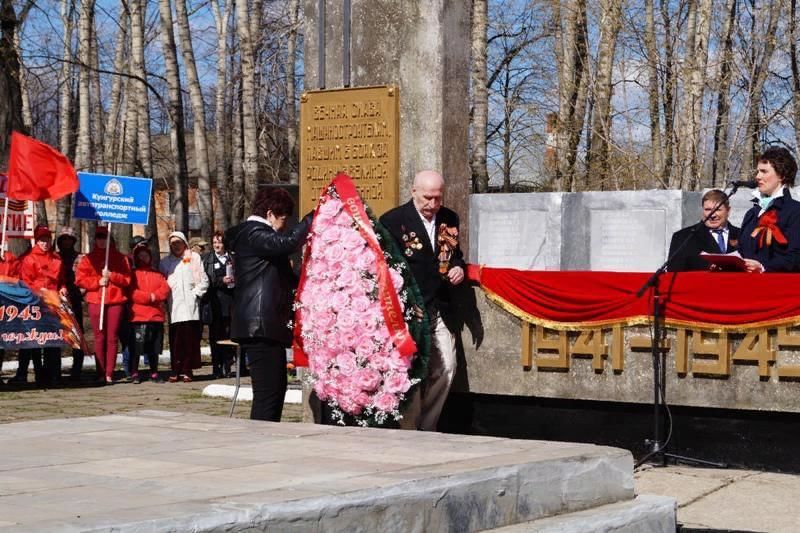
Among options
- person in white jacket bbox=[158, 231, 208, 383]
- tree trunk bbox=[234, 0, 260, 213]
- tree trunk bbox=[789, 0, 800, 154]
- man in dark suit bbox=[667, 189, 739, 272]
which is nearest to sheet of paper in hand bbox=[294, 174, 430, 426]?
man in dark suit bbox=[667, 189, 739, 272]

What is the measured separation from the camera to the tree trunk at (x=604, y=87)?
23.5 meters

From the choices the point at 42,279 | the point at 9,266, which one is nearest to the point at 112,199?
the point at 42,279

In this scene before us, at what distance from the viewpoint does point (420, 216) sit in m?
9.41

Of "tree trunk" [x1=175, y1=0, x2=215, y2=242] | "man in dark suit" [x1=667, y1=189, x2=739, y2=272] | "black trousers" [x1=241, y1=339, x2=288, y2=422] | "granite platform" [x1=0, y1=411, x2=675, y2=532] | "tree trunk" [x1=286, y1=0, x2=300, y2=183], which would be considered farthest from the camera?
"tree trunk" [x1=286, y1=0, x2=300, y2=183]

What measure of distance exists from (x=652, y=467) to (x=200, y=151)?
24.9m

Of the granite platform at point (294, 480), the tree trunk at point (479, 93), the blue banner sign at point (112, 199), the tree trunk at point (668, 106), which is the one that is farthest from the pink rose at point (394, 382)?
the tree trunk at point (479, 93)

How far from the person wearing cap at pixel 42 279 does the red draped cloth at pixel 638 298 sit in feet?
26.0

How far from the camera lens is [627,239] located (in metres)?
15.6

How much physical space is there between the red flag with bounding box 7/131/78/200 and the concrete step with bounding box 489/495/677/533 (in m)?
11.9

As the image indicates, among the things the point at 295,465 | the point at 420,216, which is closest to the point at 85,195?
the point at 420,216

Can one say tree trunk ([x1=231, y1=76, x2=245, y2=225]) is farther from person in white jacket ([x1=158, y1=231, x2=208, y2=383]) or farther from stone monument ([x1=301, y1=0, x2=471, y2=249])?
stone monument ([x1=301, y1=0, x2=471, y2=249])

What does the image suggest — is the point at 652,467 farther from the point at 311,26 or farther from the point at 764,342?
the point at 311,26

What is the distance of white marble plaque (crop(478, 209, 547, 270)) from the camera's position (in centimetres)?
1656

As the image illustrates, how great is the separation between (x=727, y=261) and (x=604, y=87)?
16.1 meters
